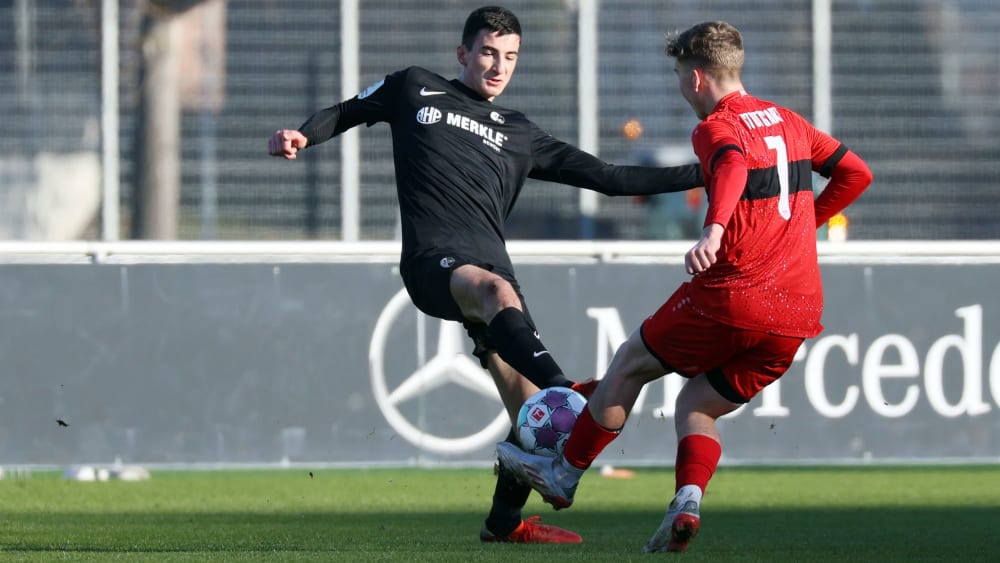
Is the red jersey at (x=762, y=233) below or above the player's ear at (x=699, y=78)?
below

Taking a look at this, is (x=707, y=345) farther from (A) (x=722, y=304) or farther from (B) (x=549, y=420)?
(B) (x=549, y=420)

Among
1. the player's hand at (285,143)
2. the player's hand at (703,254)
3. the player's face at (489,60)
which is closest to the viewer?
the player's hand at (703,254)

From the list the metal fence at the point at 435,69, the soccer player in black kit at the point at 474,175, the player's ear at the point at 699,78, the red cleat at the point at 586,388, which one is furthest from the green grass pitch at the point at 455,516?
the metal fence at the point at 435,69

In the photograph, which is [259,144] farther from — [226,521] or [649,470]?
[226,521]

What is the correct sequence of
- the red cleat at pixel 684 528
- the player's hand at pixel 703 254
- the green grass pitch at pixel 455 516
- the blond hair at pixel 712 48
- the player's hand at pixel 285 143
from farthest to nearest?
the player's hand at pixel 285 143 < the green grass pitch at pixel 455 516 < the blond hair at pixel 712 48 < the red cleat at pixel 684 528 < the player's hand at pixel 703 254

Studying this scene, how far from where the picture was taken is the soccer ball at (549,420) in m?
5.79

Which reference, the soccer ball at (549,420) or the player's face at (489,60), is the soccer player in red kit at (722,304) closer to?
the soccer ball at (549,420)

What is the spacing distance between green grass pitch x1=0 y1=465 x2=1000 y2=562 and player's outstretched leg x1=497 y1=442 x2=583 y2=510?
0.20 m

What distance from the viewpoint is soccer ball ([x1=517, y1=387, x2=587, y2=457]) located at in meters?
5.79

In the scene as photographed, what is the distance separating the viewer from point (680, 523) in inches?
213

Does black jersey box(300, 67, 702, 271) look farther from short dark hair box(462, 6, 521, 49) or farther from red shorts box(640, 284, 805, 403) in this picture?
red shorts box(640, 284, 805, 403)

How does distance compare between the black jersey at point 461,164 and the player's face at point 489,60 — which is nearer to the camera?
the black jersey at point 461,164

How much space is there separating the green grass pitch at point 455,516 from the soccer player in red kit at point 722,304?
32 cm

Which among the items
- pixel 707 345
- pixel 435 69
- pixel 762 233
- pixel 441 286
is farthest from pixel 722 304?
pixel 435 69
